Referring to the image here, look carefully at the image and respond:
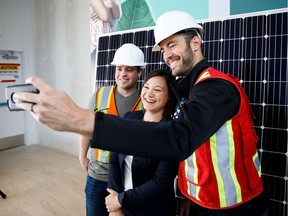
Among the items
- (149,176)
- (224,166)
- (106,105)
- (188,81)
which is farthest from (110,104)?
(224,166)

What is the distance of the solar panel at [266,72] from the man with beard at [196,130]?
53cm

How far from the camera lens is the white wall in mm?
4242

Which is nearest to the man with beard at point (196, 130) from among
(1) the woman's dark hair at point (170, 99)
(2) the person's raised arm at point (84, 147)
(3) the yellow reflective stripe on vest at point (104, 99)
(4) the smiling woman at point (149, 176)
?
(4) the smiling woman at point (149, 176)

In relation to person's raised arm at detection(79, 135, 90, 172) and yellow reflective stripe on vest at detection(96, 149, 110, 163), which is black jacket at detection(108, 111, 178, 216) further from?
person's raised arm at detection(79, 135, 90, 172)

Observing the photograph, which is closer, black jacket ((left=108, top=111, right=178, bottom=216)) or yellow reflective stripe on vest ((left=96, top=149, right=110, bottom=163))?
black jacket ((left=108, top=111, right=178, bottom=216))

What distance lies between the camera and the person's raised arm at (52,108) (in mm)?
583

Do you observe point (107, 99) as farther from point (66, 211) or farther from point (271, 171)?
point (66, 211)

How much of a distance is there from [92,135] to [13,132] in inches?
204

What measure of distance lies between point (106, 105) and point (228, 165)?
977 mm

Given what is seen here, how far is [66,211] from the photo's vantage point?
266cm

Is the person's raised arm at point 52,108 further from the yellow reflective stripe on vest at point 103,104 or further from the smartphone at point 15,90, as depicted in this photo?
the yellow reflective stripe on vest at point 103,104

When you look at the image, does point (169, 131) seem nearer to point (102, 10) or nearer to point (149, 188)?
point (149, 188)

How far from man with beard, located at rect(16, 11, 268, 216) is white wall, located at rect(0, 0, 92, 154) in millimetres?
3188

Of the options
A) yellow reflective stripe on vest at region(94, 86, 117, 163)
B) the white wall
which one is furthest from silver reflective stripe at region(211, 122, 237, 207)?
the white wall
